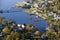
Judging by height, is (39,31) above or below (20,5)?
below

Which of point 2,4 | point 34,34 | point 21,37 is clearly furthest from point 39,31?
point 2,4

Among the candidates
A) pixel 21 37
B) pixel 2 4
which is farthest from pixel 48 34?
pixel 2 4

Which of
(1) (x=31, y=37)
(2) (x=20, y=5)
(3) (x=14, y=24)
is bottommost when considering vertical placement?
(1) (x=31, y=37)

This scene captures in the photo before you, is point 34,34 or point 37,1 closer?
point 34,34

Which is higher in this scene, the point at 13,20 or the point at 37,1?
the point at 37,1

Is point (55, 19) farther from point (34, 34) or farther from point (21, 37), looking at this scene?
point (21, 37)

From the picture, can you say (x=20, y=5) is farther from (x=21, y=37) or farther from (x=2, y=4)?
(x=21, y=37)

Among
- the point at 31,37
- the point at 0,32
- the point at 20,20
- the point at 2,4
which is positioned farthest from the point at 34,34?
the point at 2,4

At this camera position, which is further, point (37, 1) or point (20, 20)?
point (37, 1)
